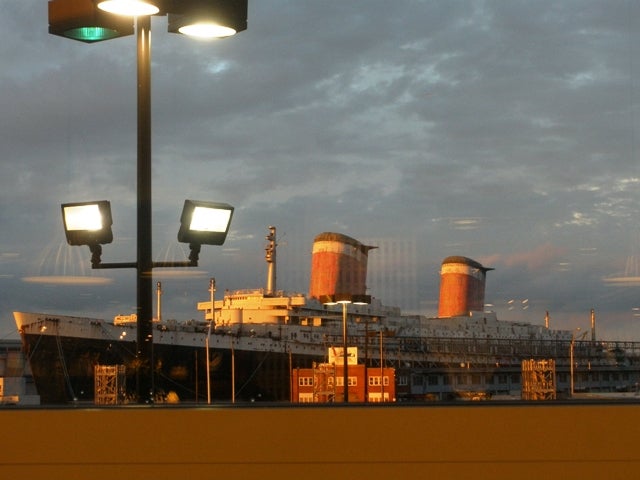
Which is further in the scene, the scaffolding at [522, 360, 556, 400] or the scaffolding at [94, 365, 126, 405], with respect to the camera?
the scaffolding at [94, 365, 126, 405]

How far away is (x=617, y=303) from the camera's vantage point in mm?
3293

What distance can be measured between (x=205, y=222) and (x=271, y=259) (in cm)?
30

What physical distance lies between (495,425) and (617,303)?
0.68 metres

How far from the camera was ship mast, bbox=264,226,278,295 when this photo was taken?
131 inches

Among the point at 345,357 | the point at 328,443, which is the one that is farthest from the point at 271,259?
the point at 328,443

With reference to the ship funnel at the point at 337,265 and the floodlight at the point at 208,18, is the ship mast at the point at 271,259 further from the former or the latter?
the floodlight at the point at 208,18

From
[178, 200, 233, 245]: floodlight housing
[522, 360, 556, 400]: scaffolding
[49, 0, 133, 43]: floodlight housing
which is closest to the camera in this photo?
[522, 360, 556, 400]: scaffolding

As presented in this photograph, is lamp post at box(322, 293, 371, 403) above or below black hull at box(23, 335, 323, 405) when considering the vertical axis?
above

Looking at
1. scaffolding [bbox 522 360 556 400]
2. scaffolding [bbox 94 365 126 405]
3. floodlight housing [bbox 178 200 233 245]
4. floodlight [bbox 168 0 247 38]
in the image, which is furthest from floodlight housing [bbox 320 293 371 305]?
floodlight [bbox 168 0 247 38]

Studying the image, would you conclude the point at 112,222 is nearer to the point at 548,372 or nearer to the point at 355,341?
the point at 355,341

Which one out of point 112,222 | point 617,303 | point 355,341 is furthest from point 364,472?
point 112,222

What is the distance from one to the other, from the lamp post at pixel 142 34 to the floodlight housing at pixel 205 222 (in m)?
0.03

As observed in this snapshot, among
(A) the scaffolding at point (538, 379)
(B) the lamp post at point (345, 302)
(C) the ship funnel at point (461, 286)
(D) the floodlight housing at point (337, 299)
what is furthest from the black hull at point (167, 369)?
(A) the scaffolding at point (538, 379)

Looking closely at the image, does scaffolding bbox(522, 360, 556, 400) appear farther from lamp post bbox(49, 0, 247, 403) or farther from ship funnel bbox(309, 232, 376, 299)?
lamp post bbox(49, 0, 247, 403)
